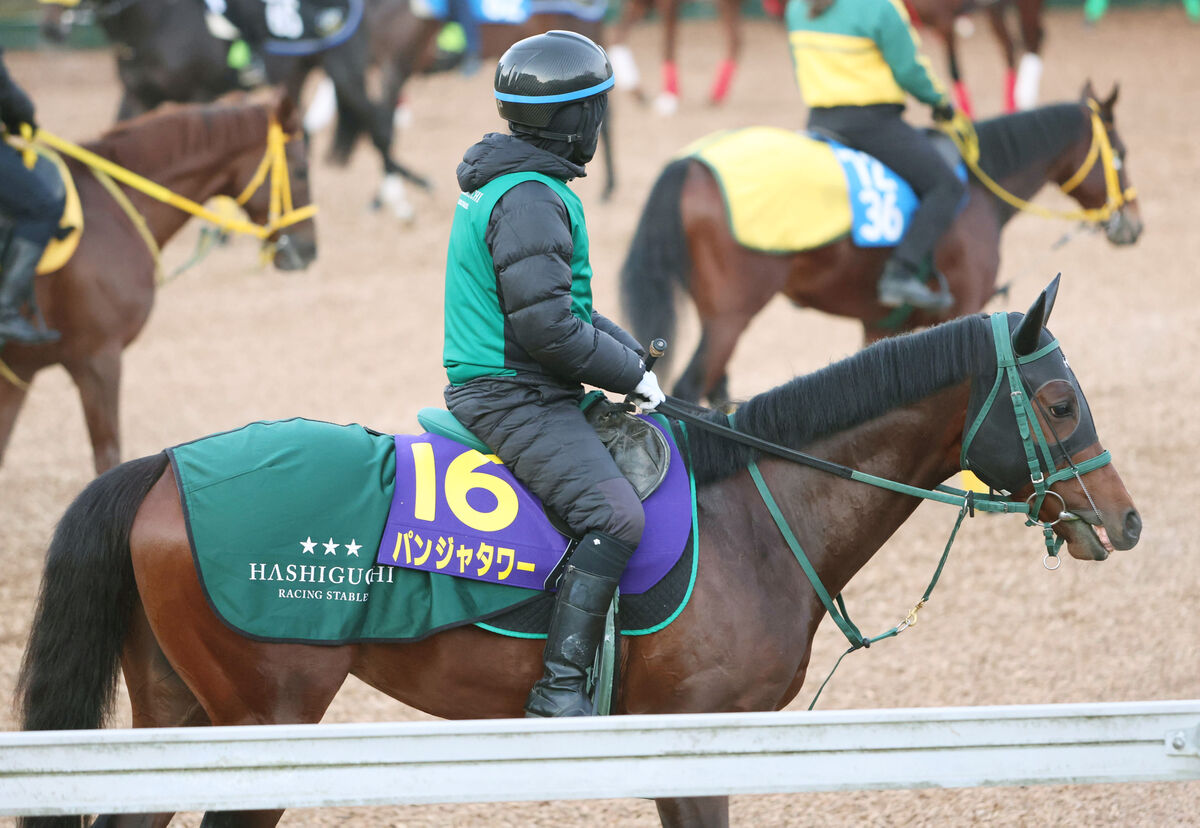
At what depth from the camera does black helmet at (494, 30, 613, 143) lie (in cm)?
288

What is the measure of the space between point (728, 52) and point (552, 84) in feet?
44.9

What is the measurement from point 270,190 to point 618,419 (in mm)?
4267

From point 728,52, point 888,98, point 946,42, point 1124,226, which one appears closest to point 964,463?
point 888,98

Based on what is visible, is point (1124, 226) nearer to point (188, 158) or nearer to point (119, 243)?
point (188, 158)

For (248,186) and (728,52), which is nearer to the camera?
(248,186)

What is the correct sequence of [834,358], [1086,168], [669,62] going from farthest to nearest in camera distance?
1. [669,62]
2. [1086,168]
3. [834,358]

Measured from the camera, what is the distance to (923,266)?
6.70 metres

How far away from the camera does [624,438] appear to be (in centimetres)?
306

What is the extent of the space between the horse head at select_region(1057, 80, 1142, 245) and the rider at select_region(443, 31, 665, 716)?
5077mm

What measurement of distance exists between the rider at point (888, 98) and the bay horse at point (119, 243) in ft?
9.29

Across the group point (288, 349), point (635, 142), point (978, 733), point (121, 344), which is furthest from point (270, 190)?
point (635, 142)

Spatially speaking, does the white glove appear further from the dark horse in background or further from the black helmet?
the dark horse in background

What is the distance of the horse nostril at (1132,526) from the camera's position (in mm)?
2949

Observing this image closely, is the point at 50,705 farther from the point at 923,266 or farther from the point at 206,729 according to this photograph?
the point at 923,266
